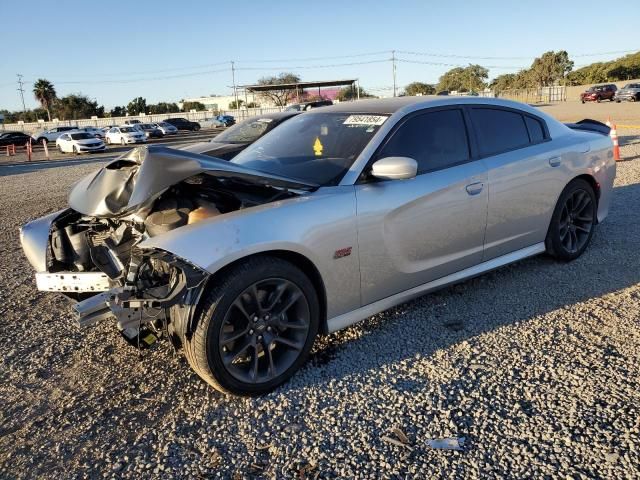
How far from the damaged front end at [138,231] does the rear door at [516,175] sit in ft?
5.37

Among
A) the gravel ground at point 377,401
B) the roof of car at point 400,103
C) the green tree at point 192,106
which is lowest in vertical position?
the gravel ground at point 377,401

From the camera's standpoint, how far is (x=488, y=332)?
11.3 ft

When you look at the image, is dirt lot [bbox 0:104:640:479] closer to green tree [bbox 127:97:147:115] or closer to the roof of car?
the roof of car

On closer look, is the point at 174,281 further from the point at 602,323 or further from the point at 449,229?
the point at 602,323

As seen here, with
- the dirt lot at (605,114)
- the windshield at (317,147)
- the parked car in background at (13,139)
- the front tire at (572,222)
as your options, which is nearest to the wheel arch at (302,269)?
the windshield at (317,147)

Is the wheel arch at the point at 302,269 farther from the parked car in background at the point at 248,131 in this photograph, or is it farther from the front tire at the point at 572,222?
the parked car in background at the point at 248,131

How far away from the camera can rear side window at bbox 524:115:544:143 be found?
14.4ft

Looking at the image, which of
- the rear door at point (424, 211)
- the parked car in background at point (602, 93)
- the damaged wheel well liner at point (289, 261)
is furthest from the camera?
the parked car in background at point (602, 93)

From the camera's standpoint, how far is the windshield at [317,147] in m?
3.39

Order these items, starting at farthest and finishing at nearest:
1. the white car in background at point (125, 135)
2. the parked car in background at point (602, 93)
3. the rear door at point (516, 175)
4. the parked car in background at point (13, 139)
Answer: the parked car in background at point (602, 93) → the parked car in background at point (13, 139) → the white car in background at point (125, 135) → the rear door at point (516, 175)

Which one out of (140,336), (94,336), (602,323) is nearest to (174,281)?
(140,336)

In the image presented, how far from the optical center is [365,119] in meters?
3.67

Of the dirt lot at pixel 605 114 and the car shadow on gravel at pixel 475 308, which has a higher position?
the dirt lot at pixel 605 114

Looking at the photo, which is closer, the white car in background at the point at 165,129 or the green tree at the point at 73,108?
the white car in background at the point at 165,129
